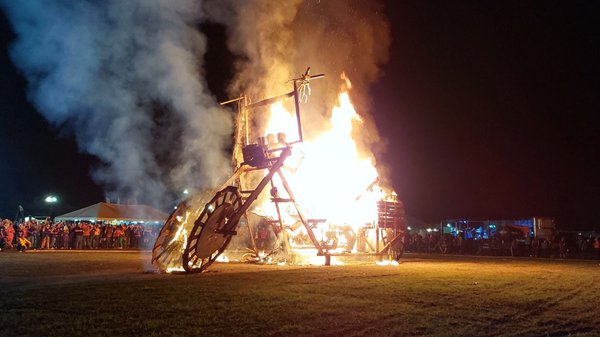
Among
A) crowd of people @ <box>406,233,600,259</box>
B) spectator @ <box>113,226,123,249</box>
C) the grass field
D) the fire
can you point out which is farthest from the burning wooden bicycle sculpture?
spectator @ <box>113,226,123,249</box>

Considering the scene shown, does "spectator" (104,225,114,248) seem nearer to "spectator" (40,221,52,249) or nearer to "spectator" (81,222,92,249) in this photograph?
"spectator" (81,222,92,249)

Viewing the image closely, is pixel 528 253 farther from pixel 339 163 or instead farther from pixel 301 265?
pixel 301 265

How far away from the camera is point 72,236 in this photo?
106 feet

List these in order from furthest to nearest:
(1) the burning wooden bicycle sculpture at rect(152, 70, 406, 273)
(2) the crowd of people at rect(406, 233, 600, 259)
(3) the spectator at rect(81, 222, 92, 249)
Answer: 1. (3) the spectator at rect(81, 222, 92, 249)
2. (2) the crowd of people at rect(406, 233, 600, 259)
3. (1) the burning wooden bicycle sculpture at rect(152, 70, 406, 273)

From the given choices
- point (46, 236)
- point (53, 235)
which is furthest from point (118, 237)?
point (46, 236)

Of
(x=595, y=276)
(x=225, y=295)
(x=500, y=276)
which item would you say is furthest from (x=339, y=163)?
(x=225, y=295)

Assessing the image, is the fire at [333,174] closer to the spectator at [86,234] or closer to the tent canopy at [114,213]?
the spectator at [86,234]

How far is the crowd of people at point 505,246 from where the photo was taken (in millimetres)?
31605

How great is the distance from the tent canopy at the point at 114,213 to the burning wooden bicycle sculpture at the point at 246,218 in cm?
1772

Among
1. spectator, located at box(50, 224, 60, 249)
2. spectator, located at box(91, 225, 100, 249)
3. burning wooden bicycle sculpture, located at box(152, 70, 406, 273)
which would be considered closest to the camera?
burning wooden bicycle sculpture, located at box(152, 70, 406, 273)

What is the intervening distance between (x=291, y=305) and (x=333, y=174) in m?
13.9

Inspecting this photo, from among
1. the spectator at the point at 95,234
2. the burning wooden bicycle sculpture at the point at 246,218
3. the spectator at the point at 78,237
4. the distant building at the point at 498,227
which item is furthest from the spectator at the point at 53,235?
the distant building at the point at 498,227

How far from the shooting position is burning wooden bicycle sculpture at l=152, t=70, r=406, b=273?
1515cm

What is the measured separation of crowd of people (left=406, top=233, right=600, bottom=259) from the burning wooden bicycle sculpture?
576 inches
